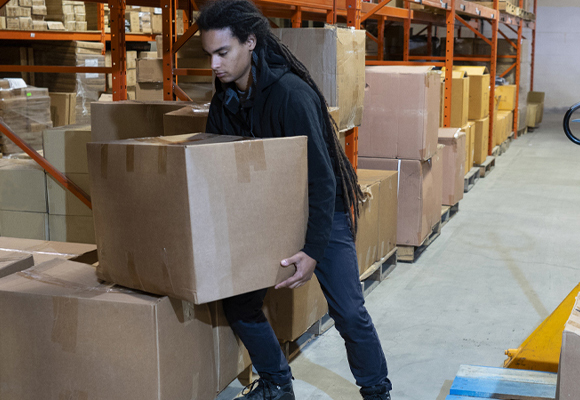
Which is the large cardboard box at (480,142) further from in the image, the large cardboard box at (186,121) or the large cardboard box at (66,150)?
the large cardboard box at (186,121)

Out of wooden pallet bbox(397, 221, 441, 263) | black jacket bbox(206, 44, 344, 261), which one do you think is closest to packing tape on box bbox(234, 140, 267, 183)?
black jacket bbox(206, 44, 344, 261)

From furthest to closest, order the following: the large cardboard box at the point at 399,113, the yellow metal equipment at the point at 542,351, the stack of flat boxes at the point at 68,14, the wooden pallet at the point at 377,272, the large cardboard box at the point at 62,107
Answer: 1. the stack of flat boxes at the point at 68,14
2. the large cardboard box at the point at 62,107
3. the large cardboard box at the point at 399,113
4. the wooden pallet at the point at 377,272
5. the yellow metal equipment at the point at 542,351

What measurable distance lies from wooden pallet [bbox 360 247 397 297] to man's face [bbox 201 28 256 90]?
6.65ft

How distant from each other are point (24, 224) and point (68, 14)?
128 inches

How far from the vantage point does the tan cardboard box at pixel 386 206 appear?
4.05m

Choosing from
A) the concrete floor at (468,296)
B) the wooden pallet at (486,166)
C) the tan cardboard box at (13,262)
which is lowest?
the concrete floor at (468,296)

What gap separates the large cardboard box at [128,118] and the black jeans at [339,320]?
1.10 meters

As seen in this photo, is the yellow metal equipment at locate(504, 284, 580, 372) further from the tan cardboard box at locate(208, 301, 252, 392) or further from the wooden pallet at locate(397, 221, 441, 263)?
the wooden pallet at locate(397, 221, 441, 263)

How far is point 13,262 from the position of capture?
7.52 feet

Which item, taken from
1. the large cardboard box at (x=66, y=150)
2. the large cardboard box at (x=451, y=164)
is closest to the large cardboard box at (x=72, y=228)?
the large cardboard box at (x=66, y=150)

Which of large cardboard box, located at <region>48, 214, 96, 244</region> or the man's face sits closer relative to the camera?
the man's face

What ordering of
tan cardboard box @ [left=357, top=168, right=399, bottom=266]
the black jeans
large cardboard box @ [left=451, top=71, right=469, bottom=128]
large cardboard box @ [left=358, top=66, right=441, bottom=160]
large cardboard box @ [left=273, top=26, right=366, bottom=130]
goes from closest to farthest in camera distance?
1. the black jeans
2. large cardboard box @ [left=273, top=26, right=366, bottom=130]
3. tan cardboard box @ [left=357, top=168, right=399, bottom=266]
4. large cardboard box @ [left=358, top=66, right=441, bottom=160]
5. large cardboard box @ [left=451, top=71, right=469, bottom=128]

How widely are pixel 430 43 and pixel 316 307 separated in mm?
8168

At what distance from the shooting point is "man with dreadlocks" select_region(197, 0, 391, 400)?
2.01 m
